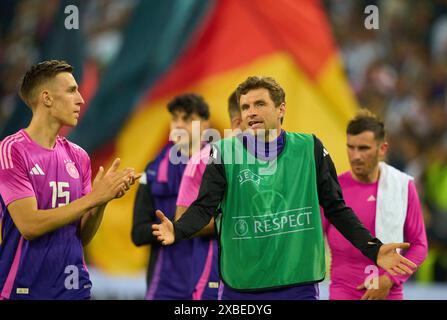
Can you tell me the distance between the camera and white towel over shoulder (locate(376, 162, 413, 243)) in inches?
255

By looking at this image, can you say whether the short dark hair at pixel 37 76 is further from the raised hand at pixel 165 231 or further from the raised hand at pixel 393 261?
the raised hand at pixel 393 261

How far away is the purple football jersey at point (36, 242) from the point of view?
5.07 m

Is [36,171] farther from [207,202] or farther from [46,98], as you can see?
[207,202]

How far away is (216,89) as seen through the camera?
11.7 meters

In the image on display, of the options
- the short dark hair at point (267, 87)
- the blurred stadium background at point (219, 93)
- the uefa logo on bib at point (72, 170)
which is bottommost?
the uefa logo on bib at point (72, 170)

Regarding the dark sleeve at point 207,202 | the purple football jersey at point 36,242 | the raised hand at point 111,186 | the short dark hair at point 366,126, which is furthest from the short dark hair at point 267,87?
the short dark hair at point 366,126

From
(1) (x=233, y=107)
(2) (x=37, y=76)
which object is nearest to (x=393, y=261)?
(2) (x=37, y=76)

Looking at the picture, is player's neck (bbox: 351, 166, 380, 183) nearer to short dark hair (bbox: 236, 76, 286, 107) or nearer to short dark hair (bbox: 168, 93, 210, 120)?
short dark hair (bbox: 168, 93, 210, 120)

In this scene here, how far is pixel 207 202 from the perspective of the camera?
5.18 metres

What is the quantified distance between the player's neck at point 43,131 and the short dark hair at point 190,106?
2.17 m

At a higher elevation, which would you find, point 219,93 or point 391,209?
point 219,93

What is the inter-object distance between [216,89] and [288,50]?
1.15 m

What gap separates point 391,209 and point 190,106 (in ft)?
6.06

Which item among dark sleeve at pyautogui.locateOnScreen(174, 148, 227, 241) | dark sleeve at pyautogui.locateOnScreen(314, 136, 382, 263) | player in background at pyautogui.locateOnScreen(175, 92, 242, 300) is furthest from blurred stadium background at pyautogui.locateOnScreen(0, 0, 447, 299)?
dark sleeve at pyautogui.locateOnScreen(174, 148, 227, 241)
